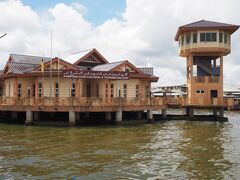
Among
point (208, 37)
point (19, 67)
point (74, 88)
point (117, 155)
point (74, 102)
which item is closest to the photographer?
point (117, 155)

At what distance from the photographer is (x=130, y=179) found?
43.4ft

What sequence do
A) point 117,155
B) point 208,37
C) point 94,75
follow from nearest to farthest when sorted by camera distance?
point 117,155, point 94,75, point 208,37

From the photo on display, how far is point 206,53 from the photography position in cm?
4303

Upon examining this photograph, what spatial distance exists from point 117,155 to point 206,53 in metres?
28.8

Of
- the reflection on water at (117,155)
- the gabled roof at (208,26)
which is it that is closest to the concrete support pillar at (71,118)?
the reflection on water at (117,155)

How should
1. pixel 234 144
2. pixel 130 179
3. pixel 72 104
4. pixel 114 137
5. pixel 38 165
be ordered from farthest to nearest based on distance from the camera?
pixel 72 104 → pixel 114 137 → pixel 234 144 → pixel 38 165 → pixel 130 179

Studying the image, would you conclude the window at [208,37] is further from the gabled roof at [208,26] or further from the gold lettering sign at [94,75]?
the gold lettering sign at [94,75]

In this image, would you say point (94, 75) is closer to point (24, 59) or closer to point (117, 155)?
point (24, 59)

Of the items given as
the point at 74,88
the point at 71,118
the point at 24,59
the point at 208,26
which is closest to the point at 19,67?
the point at 24,59

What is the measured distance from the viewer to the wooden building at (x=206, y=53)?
41.2 metres

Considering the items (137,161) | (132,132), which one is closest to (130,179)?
(137,161)

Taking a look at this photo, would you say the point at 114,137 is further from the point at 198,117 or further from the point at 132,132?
the point at 198,117

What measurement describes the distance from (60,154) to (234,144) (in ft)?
37.1

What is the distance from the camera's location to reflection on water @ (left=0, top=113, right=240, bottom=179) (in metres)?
14.1
